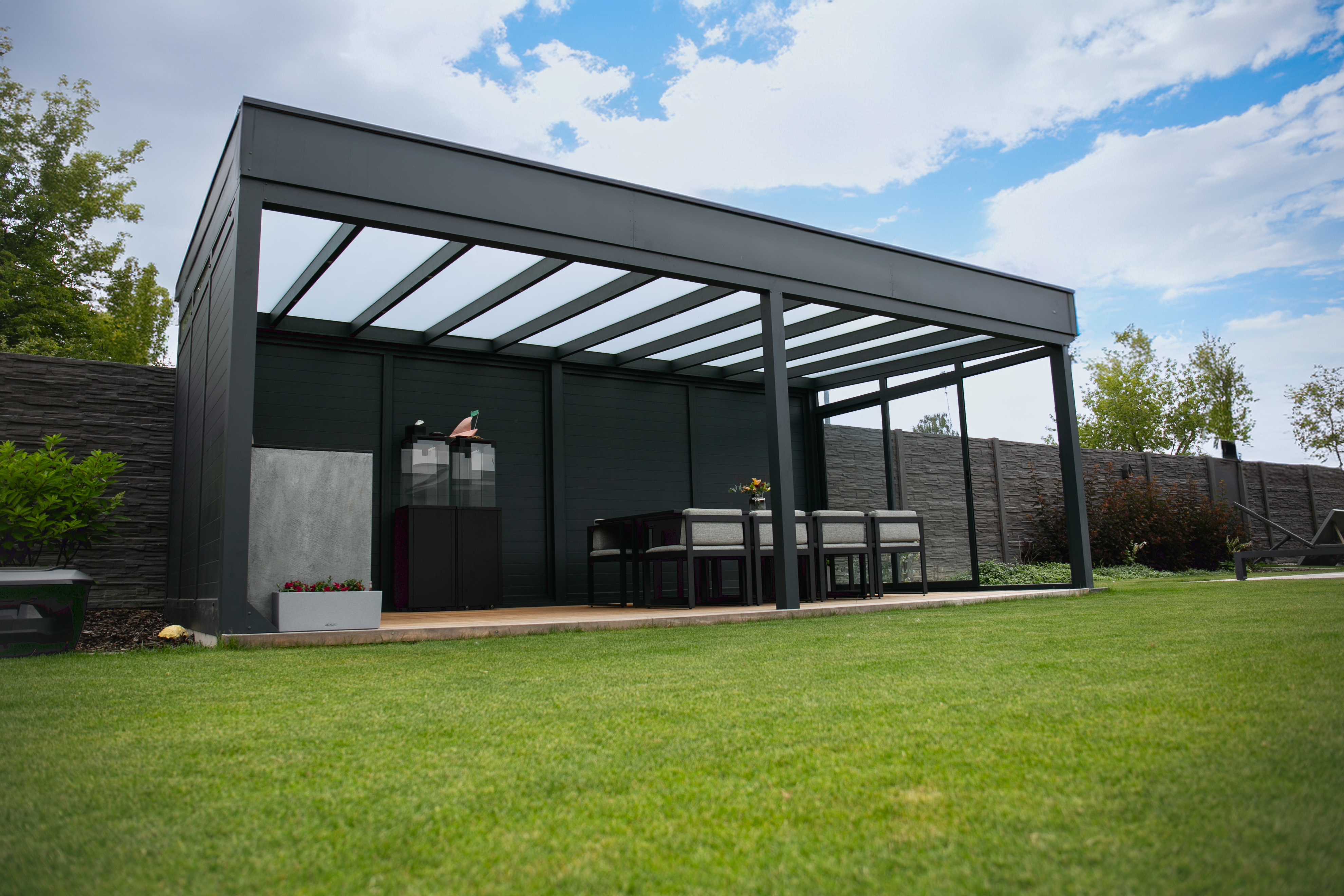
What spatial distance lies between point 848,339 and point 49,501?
20.9 feet

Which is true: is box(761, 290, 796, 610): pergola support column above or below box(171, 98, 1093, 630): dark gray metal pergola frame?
below

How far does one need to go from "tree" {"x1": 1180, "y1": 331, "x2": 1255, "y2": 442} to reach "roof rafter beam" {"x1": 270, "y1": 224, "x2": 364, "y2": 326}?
86.8 ft

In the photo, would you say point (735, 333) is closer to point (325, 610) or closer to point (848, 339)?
point (848, 339)

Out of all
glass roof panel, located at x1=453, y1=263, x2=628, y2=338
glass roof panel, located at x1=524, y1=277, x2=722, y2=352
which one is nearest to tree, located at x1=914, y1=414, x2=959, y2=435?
glass roof panel, located at x1=524, y1=277, x2=722, y2=352

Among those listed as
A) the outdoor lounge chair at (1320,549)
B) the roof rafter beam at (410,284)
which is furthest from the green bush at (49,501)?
the outdoor lounge chair at (1320,549)

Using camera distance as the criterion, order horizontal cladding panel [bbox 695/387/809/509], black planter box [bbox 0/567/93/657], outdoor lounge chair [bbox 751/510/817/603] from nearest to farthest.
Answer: black planter box [bbox 0/567/93/657] < outdoor lounge chair [bbox 751/510/817/603] < horizontal cladding panel [bbox 695/387/809/509]

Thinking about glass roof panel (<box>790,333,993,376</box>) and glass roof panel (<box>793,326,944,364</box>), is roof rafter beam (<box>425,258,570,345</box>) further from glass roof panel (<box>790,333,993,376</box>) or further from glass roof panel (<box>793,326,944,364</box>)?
glass roof panel (<box>790,333,993,376</box>)

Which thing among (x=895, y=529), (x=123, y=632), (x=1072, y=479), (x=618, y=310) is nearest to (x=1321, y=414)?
(x=1072, y=479)

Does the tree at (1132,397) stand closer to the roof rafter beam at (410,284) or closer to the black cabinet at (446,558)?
the black cabinet at (446,558)

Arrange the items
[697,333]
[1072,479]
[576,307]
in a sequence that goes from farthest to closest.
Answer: [697,333] → [1072,479] → [576,307]

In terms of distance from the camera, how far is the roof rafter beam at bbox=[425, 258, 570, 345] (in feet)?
18.9

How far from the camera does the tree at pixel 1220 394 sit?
25156mm

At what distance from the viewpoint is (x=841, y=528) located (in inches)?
266

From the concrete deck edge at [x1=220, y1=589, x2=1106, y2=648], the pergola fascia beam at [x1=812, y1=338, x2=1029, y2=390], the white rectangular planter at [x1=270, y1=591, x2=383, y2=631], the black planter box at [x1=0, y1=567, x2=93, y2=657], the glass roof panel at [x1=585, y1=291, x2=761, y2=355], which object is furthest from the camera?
the pergola fascia beam at [x1=812, y1=338, x2=1029, y2=390]
